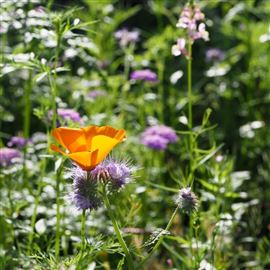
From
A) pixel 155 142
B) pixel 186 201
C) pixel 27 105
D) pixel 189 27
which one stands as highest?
pixel 189 27

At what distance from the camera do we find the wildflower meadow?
1614 mm

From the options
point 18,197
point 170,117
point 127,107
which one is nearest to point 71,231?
point 18,197

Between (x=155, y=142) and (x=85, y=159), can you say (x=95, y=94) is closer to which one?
(x=155, y=142)

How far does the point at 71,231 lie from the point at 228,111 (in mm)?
1563

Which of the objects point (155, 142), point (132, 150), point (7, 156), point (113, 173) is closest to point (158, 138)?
point (155, 142)

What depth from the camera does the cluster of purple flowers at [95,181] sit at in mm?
1525

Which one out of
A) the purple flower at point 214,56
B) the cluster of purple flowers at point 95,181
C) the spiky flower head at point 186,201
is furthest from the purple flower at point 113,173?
the purple flower at point 214,56

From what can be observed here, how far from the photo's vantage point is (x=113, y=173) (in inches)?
61.5

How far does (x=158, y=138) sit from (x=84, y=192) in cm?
124

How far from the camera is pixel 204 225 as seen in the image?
8.02 ft

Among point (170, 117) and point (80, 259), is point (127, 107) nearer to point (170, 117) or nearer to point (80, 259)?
point (170, 117)

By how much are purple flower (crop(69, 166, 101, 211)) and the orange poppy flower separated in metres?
0.06

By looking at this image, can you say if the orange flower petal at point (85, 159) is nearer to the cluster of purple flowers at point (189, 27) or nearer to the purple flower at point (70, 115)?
the cluster of purple flowers at point (189, 27)

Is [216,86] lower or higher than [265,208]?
higher
